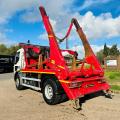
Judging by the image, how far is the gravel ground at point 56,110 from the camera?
26.7 ft

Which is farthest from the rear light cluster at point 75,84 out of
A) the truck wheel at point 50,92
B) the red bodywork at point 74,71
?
the truck wheel at point 50,92

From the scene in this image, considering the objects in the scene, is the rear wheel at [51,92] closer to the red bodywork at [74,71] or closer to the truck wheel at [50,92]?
the truck wheel at [50,92]

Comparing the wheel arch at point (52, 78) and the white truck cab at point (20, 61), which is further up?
the white truck cab at point (20, 61)

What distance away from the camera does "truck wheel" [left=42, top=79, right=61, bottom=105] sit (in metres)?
9.96

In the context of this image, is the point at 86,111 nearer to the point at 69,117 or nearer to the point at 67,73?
the point at 69,117

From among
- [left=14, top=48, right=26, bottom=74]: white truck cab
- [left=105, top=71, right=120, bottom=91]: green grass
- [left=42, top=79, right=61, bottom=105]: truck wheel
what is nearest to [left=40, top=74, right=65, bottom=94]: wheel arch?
[left=42, top=79, right=61, bottom=105]: truck wheel

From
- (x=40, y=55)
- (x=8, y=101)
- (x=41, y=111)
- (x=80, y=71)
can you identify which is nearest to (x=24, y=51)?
(x=40, y=55)

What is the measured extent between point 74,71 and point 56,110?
183 centimetres

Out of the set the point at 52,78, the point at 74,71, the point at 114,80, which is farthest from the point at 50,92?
the point at 114,80

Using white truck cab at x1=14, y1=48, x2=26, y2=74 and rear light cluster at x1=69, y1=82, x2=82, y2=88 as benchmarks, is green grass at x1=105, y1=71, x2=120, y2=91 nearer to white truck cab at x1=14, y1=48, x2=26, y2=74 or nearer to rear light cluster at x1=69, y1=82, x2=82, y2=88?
rear light cluster at x1=69, y1=82, x2=82, y2=88

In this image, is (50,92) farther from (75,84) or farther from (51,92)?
(75,84)

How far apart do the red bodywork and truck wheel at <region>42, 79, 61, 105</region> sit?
15.8 inches

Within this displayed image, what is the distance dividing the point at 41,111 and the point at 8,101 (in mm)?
2484

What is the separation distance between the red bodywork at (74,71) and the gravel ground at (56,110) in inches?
21.8
